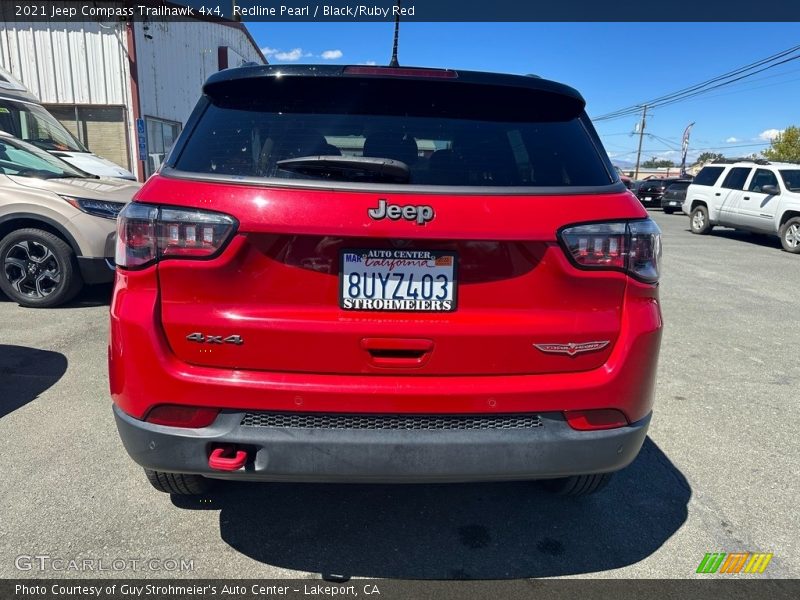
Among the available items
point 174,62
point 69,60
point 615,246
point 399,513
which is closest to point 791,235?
point 615,246

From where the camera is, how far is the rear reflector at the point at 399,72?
220 cm

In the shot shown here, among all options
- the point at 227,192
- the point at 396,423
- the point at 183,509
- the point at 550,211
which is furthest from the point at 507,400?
the point at 183,509

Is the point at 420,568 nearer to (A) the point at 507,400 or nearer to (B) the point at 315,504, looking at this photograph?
(B) the point at 315,504

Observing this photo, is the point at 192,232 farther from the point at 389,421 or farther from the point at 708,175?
the point at 708,175

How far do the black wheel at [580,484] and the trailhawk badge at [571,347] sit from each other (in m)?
0.76

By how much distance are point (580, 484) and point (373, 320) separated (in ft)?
4.40

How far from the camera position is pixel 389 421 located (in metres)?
2.00

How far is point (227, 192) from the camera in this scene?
1933 mm

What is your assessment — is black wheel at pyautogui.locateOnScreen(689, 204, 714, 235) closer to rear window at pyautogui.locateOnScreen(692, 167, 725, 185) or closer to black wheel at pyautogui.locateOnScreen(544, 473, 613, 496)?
rear window at pyautogui.locateOnScreen(692, 167, 725, 185)

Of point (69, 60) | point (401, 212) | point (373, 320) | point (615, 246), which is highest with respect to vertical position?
point (69, 60)

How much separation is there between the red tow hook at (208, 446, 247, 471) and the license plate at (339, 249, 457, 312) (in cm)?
61

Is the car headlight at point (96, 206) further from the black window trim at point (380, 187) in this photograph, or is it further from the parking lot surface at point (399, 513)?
the black window trim at point (380, 187)

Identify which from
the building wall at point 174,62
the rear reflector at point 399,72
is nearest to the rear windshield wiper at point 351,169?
the rear reflector at point 399,72

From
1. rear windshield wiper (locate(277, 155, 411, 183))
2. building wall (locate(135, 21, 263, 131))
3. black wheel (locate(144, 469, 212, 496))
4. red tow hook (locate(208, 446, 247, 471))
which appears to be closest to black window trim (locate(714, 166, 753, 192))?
building wall (locate(135, 21, 263, 131))
